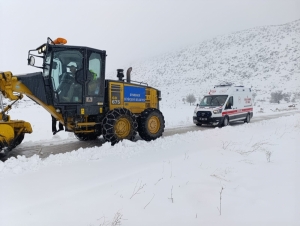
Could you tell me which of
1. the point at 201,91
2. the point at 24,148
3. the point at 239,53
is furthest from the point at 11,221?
the point at 239,53

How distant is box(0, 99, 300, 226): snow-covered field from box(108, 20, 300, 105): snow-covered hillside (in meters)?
38.1

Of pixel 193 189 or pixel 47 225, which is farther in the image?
pixel 193 189

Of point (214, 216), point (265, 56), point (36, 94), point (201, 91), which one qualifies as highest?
point (265, 56)

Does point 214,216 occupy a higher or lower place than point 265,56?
lower

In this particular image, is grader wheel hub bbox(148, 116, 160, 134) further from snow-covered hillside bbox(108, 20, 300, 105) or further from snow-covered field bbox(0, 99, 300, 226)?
snow-covered hillside bbox(108, 20, 300, 105)

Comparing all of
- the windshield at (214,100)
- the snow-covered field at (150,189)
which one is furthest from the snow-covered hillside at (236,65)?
the snow-covered field at (150,189)

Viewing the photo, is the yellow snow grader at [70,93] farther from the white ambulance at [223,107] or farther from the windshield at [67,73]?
the white ambulance at [223,107]

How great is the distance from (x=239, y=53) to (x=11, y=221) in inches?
3019

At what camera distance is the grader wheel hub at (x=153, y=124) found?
8320 millimetres

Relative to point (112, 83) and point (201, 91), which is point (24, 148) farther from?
point (201, 91)

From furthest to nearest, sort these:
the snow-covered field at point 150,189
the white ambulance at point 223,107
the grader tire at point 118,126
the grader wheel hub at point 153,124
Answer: the white ambulance at point 223,107, the grader wheel hub at point 153,124, the grader tire at point 118,126, the snow-covered field at point 150,189

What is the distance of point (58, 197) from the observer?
334 centimetres

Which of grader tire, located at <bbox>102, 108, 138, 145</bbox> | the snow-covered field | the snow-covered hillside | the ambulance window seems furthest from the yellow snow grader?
the snow-covered hillside

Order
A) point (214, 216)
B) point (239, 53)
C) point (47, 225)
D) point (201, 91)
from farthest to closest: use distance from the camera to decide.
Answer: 1. point (239, 53)
2. point (201, 91)
3. point (214, 216)
4. point (47, 225)
